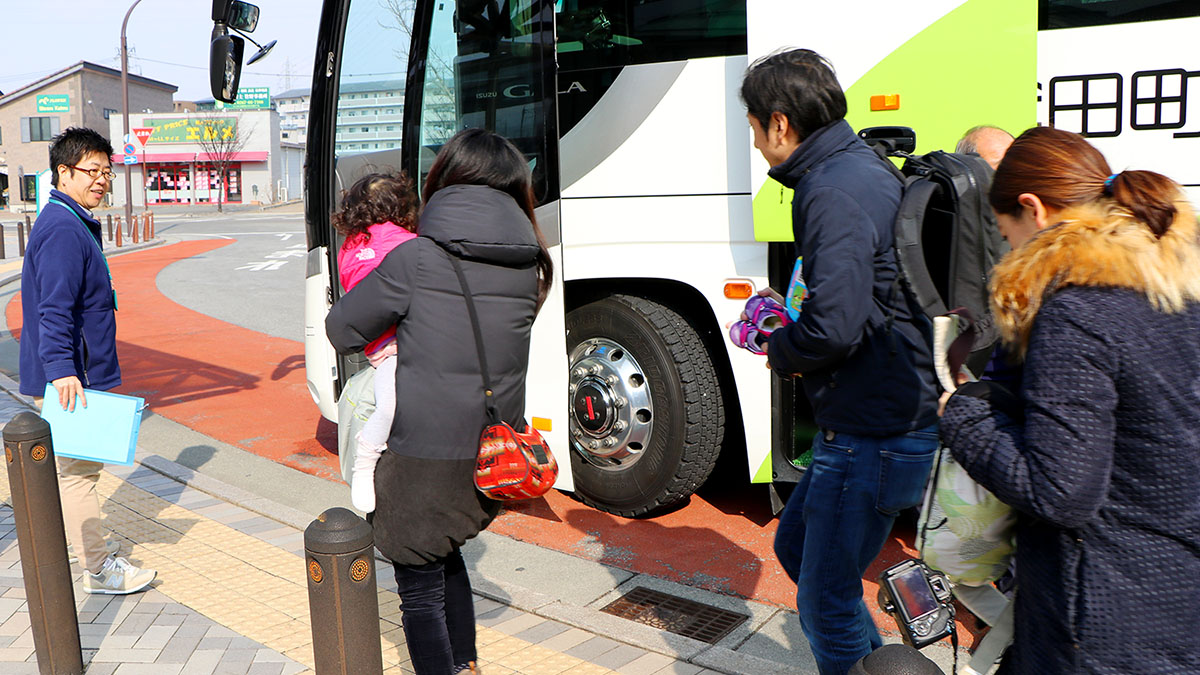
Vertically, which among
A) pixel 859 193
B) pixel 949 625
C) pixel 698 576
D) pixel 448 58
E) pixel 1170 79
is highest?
pixel 448 58

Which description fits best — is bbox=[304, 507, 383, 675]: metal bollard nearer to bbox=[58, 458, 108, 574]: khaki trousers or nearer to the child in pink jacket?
the child in pink jacket

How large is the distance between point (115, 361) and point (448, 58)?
85.6 inches

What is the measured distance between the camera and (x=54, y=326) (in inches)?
153

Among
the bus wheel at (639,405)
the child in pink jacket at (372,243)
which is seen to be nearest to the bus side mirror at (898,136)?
the bus wheel at (639,405)

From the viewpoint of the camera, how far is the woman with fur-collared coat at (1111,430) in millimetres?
1613

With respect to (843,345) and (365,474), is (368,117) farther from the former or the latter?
(843,345)

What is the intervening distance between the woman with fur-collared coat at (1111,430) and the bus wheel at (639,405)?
9.76 feet

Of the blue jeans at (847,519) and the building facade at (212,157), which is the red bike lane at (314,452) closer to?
the blue jeans at (847,519)

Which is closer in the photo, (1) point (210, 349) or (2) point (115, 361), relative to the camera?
(2) point (115, 361)

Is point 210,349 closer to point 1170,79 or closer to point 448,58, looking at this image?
point 448,58

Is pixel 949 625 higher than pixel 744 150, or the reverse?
pixel 744 150

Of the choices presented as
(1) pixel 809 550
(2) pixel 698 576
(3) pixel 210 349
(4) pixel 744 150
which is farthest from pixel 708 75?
(3) pixel 210 349

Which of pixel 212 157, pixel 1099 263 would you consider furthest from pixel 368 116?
pixel 212 157

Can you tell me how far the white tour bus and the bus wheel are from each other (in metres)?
0.01
